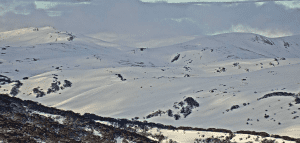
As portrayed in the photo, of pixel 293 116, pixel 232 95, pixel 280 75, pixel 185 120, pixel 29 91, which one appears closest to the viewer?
pixel 293 116

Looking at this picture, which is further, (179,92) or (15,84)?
(15,84)

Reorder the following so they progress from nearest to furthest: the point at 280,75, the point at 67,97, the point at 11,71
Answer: the point at 280,75 < the point at 67,97 < the point at 11,71

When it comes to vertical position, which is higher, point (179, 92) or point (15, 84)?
point (15, 84)

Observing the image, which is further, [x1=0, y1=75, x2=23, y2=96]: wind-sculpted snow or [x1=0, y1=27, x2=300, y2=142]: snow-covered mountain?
[x1=0, y1=75, x2=23, y2=96]: wind-sculpted snow

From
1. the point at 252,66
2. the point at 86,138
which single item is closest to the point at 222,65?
the point at 252,66

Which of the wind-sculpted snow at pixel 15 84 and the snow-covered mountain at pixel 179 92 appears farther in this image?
the wind-sculpted snow at pixel 15 84

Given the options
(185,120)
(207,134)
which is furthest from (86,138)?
(185,120)

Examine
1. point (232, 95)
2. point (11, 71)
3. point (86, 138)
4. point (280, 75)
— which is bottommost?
point (86, 138)

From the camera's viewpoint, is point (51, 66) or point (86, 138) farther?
point (51, 66)

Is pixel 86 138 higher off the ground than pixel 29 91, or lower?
lower

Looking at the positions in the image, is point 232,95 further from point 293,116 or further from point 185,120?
point 293,116
